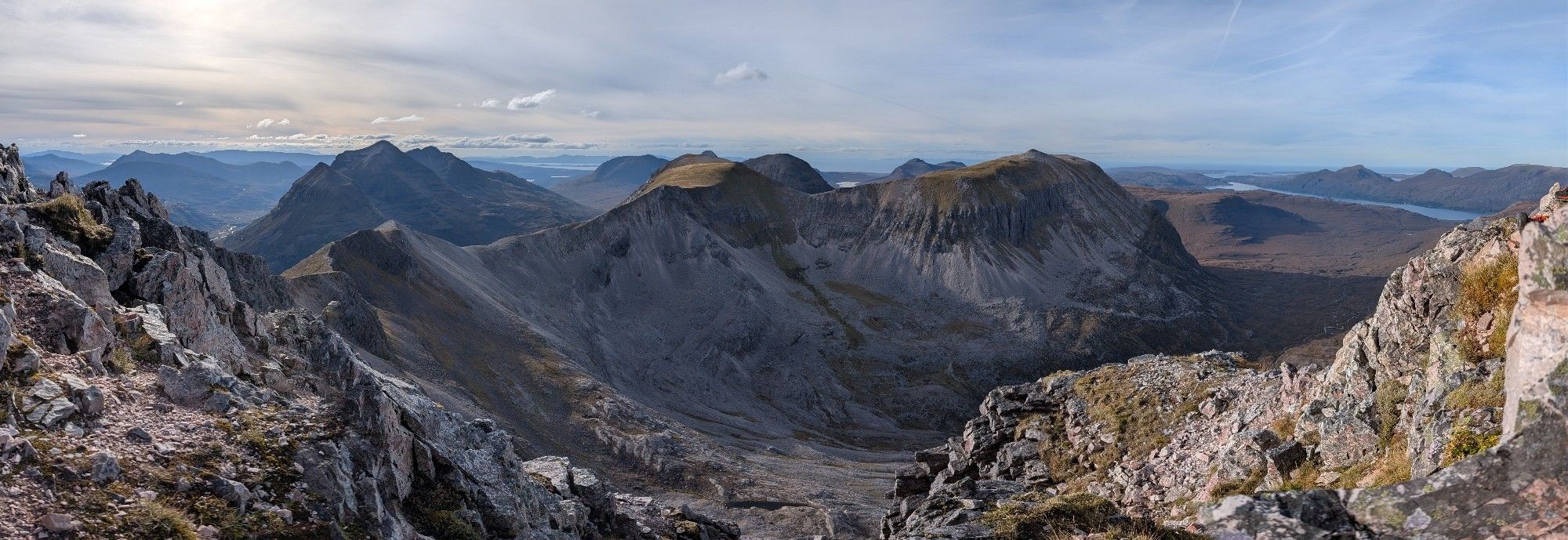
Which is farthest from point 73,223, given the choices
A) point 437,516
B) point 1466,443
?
point 1466,443

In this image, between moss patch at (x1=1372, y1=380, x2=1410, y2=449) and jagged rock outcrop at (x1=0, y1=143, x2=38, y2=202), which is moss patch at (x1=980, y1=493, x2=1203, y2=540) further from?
jagged rock outcrop at (x1=0, y1=143, x2=38, y2=202)

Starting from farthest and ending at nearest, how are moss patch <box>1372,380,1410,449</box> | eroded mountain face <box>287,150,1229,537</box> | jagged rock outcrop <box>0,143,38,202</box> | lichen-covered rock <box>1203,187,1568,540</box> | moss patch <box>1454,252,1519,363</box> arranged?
eroded mountain face <box>287,150,1229,537</box> → jagged rock outcrop <box>0,143,38,202</box> → moss patch <box>1372,380,1410,449</box> → moss patch <box>1454,252,1519,363</box> → lichen-covered rock <box>1203,187,1568,540</box>

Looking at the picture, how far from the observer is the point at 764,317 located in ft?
447

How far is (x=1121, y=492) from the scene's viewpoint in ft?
84.4

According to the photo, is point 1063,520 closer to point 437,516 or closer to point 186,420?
point 437,516

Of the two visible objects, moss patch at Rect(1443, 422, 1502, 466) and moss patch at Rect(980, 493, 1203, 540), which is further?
moss patch at Rect(980, 493, 1203, 540)

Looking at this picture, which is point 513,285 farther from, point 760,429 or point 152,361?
point 152,361

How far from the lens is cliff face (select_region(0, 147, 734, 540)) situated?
12453 mm

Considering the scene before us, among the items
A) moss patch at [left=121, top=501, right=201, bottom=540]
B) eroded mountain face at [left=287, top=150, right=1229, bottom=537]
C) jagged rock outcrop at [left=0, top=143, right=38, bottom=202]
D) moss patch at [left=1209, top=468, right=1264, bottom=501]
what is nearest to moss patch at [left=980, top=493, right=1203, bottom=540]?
moss patch at [left=1209, top=468, right=1264, bottom=501]

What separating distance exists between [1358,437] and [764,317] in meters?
121

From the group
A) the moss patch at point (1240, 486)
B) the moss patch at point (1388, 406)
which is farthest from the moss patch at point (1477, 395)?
the moss patch at point (1240, 486)

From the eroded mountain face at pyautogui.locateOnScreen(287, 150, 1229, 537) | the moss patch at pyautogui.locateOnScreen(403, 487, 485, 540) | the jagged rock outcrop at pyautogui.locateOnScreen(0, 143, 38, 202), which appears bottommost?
the eroded mountain face at pyautogui.locateOnScreen(287, 150, 1229, 537)

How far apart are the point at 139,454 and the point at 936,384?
121 metres

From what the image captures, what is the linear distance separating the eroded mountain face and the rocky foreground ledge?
39.1m
